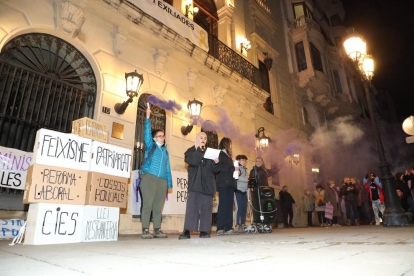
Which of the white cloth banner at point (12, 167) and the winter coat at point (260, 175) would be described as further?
the winter coat at point (260, 175)

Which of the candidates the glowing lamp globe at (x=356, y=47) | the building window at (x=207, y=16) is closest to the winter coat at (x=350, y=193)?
the glowing lamp globe at (x=356, y=47)

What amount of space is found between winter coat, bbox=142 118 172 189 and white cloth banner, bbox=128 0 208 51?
4401 mm

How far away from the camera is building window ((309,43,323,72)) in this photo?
16.6 metres

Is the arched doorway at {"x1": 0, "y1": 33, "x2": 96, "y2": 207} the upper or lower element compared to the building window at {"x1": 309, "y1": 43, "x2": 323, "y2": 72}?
lower

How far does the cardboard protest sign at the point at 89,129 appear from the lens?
4277mm

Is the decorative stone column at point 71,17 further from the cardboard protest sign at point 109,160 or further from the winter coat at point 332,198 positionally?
the winter coat at point 332,198

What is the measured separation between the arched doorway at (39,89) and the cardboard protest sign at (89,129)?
177cm

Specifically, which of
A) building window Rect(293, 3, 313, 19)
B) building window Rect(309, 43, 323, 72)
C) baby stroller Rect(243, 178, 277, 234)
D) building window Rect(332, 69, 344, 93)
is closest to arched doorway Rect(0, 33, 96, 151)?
baby stroller Rect(243, 178, 277, 234)

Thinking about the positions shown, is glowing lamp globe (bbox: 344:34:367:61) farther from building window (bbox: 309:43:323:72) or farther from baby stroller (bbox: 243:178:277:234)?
building window (bbox: 309:43:323:72)

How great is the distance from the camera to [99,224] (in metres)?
4.06

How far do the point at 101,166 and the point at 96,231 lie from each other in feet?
3.29

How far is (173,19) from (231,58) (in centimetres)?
318

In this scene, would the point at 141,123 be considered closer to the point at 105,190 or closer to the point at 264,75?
the point at 105,190

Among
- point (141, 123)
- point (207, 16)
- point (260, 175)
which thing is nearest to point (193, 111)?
point (141, 123)
